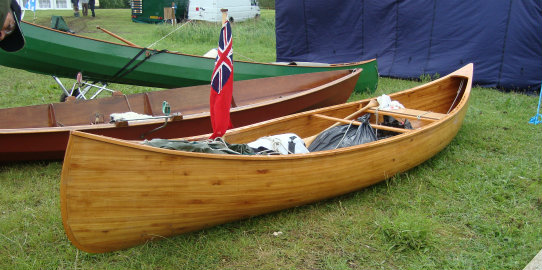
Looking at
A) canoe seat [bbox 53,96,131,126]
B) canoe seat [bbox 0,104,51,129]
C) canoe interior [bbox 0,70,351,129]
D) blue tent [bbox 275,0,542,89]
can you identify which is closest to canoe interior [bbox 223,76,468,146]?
canoe interior [bbox 0,70,351,129]

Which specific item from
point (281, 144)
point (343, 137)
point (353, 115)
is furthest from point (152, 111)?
point (343, 137)

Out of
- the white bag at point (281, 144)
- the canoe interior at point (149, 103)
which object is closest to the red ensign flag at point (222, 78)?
the white bag at point (281, 144)

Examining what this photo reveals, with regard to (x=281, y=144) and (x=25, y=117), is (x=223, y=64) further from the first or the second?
(x=25, y=117)

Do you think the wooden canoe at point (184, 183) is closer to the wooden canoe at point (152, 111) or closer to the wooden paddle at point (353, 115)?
the wooden paddle at point (353, 115)

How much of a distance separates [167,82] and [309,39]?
17.2ft

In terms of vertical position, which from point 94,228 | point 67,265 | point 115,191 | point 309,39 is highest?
point 309,39

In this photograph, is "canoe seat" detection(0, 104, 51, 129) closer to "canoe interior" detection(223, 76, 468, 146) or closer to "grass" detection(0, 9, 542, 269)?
"grass" detection(0, 9, 542, 269)

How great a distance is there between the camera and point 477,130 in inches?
239

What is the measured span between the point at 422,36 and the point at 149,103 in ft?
21.1

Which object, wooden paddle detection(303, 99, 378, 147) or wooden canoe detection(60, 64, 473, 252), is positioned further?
wooden paddle detection(303, 99, 378, 147)

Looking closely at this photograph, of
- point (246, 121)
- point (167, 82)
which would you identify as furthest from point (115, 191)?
point (167, 82)

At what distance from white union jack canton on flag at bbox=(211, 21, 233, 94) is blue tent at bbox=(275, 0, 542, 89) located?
6.92 meters

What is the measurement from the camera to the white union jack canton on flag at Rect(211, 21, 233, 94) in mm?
3580

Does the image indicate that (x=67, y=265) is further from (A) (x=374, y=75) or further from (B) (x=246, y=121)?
(A) (x=374, y=75)
